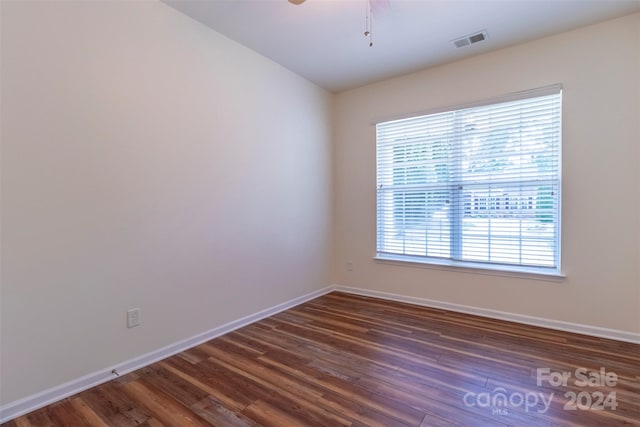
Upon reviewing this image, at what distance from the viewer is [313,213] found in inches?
157

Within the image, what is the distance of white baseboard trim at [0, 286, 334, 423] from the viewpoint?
5.80ft

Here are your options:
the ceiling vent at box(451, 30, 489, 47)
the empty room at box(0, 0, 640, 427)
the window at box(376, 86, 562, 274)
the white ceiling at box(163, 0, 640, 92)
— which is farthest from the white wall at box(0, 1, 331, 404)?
the ceiling vent at box(451, 30, 489, 47)

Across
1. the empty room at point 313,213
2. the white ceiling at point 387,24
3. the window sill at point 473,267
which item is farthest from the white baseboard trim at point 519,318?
the white ceiling at point 387,24

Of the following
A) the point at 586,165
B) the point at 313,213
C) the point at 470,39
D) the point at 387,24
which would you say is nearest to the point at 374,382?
the point at 313,213

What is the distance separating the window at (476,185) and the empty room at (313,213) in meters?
0.02

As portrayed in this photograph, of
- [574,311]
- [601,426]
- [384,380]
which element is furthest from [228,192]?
[574,311]

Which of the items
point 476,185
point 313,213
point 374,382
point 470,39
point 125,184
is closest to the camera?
point 374,382

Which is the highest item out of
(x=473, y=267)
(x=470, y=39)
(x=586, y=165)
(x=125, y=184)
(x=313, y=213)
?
(x=470, y=39)

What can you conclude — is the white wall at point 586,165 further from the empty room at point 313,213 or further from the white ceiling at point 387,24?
the white ceiling at point 387,24

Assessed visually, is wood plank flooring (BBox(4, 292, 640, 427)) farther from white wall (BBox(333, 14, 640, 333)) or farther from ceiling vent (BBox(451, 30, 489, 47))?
ceiling vent (BBox(451, 30, 489, 47))

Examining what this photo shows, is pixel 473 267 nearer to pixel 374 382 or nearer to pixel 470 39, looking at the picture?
pixel 374 382

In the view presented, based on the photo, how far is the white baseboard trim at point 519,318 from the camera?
104 inches

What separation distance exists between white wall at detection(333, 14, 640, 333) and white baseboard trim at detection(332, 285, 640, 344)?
4 cm

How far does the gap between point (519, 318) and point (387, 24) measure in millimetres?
2971
